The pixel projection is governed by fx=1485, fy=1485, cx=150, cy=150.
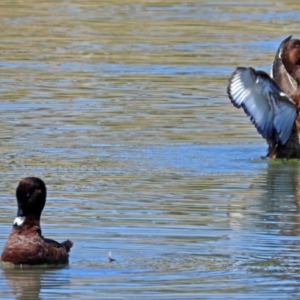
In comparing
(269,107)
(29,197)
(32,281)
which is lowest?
(32,281)

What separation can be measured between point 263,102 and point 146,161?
140 cm

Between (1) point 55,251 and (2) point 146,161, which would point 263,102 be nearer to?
(2) point 146,161

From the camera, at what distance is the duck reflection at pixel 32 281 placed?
1006 centimetres

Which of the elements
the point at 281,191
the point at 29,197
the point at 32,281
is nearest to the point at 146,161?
the point at 281,191

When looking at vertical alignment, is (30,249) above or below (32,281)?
above

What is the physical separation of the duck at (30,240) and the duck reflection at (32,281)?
0.23 ft

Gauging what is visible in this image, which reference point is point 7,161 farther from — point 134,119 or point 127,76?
point 127,76

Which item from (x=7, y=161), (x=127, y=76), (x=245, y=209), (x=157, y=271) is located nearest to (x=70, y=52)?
(x=127, y=76)

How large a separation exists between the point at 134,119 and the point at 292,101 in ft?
10.2

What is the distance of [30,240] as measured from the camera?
419 inches

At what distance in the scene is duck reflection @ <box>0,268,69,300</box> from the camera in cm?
1006

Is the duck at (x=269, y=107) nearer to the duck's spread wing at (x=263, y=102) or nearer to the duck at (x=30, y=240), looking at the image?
the duck's spread wing at (x=263, y=102)

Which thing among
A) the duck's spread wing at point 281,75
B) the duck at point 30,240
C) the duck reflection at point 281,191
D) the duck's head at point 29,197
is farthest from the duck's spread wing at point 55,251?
the duck's spread wing at point 281,75

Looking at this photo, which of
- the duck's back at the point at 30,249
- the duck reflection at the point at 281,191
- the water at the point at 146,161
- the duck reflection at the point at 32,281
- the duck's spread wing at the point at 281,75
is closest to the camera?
the duck reflection at the point at 32,281
